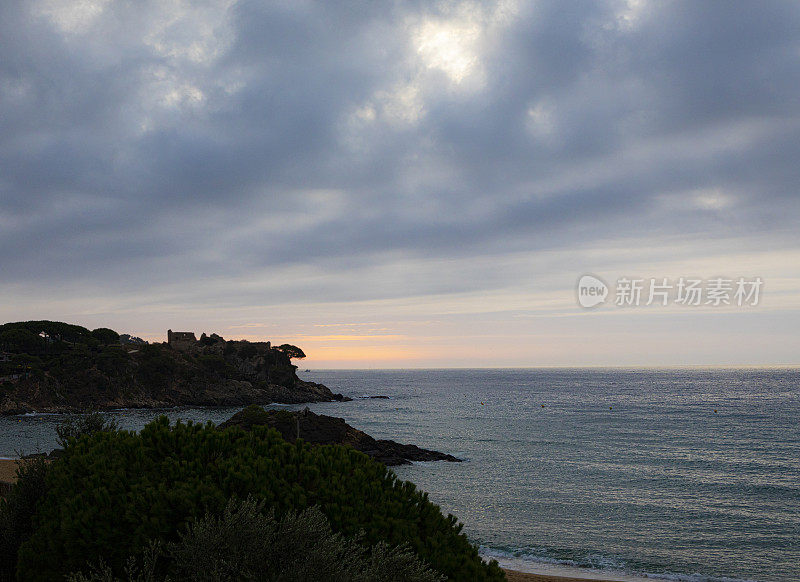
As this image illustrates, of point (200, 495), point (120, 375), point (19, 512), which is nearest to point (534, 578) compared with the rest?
point (200, 495)

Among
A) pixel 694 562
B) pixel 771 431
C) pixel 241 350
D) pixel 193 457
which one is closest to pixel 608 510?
pixel 694 562

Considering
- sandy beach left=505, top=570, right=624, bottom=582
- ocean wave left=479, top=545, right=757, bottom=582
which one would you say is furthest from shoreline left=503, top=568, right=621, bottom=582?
ocean wave left=479, top=545, right=757, bottom=582

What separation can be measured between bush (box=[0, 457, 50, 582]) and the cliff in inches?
3923

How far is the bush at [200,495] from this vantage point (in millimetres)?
8781

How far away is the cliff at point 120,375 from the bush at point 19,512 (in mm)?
99637

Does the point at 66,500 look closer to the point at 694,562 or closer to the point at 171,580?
the point at 171,580

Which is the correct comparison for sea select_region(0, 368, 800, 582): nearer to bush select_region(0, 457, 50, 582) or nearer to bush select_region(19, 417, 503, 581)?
bush select_region(19, 417, 503, 581)

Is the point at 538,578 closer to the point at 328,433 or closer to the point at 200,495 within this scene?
the point at 200,495

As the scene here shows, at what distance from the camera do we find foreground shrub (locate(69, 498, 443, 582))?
6742 mm

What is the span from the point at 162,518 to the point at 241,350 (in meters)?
153

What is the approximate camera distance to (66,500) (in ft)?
31.1

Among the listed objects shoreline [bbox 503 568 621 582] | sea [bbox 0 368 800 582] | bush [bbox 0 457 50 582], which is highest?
bush [bbox 0 457 50 582]

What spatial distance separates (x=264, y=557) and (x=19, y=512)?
820cm

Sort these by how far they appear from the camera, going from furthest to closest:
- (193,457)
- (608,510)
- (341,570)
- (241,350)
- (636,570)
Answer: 1. (241,350)
2. (608,510)
3. (636,570)
4. (193,457)
5. (341,570)
